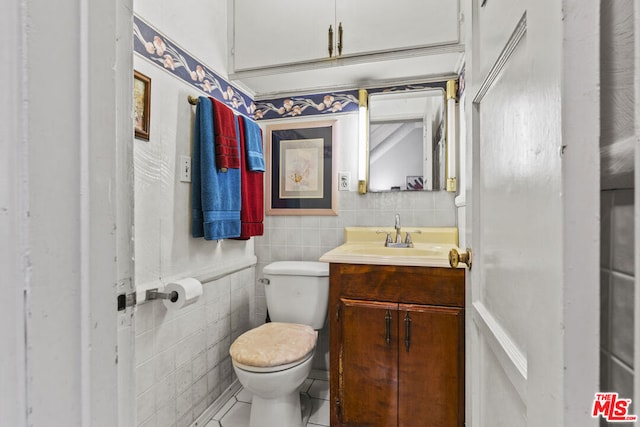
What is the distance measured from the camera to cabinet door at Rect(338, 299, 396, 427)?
4.25 feet

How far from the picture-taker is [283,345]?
1.31 m

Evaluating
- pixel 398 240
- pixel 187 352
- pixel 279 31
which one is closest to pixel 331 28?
pixel 279 31

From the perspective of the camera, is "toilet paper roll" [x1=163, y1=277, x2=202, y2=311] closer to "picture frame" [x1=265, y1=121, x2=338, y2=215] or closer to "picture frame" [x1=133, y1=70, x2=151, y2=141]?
"picture frame" [x1=133, y1=70, x2=151, y2=141]

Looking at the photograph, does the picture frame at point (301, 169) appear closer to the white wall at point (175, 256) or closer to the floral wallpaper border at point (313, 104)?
the floral wallpaper border at point (313, 104)

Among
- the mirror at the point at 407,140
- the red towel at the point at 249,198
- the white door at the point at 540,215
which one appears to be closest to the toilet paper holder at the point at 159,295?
the red towel at the point at 249,198

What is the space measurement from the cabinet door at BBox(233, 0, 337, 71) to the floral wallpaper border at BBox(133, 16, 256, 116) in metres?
0.16

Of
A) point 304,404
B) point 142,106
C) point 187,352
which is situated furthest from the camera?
point 304,404

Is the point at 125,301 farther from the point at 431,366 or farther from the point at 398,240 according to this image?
the point at 398,240

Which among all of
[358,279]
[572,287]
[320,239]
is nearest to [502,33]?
[572,287]

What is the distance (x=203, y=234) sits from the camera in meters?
1.42

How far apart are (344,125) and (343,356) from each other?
50.8 inches

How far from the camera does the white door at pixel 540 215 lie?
10.9 inches

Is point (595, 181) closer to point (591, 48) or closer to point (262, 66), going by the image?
point (591, 48)

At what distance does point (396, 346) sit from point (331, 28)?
1.56m
